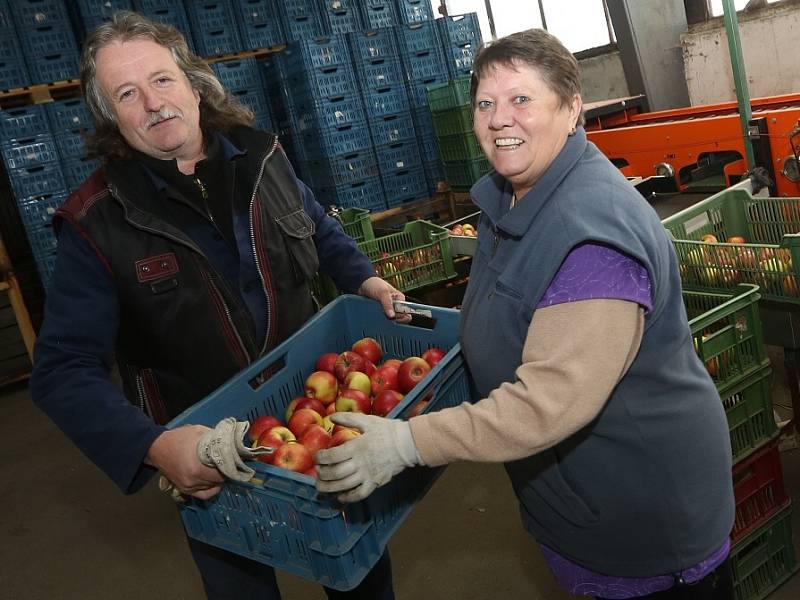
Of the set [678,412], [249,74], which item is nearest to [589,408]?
[678,412]

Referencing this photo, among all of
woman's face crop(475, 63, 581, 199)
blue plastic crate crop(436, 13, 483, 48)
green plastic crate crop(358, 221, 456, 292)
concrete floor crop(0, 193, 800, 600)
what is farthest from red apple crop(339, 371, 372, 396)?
blue plastic crate crop(436, 13, 483, 48)

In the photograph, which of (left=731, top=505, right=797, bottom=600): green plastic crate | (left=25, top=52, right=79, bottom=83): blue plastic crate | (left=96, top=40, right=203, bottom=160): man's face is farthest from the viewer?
(left=25, top=52, right=79, bottom=83): blue plastic crate

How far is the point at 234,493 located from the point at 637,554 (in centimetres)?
78

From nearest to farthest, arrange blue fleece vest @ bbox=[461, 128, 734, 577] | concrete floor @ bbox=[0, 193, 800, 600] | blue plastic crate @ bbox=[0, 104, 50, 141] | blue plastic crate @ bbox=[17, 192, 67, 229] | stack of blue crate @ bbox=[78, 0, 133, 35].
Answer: blue fleece vest @ bbox=[461, 128, 734, 577]
concrete floor @ bbox=[0, 193, 800, 600]
blue plastic crate @ bbox=[0, 104, 50, 141]
blue plastic crate @ bbox=[17, 192, 67, 229]
stack of blue crate @ bbox=[78, 0, 133, 35]

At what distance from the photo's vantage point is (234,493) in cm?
148

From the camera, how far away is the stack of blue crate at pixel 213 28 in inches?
243

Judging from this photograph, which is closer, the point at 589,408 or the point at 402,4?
the point at 589,408

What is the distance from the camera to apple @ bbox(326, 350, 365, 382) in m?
2.00

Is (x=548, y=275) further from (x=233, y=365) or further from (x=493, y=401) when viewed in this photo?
(x=233, y=365)

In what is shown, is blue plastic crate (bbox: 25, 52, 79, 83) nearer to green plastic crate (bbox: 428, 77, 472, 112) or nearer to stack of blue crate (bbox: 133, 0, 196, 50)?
stack of blue crate (bbox: 133, 0, 196, 50)

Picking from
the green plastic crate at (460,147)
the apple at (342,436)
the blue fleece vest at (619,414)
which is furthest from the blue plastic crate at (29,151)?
the blue fleece vest at (619,414)

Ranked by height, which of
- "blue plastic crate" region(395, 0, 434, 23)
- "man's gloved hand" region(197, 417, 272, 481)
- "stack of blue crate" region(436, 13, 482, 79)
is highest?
"blue plastic crate" region(395, 0, 434, 23)

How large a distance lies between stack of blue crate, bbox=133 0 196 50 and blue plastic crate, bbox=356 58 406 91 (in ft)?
4.58

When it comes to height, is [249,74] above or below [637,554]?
above
